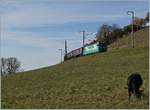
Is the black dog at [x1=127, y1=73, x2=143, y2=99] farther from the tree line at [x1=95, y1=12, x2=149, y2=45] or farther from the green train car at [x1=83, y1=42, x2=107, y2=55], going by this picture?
the tree line at [x1=95, y1=12, x2=149, y2=45]

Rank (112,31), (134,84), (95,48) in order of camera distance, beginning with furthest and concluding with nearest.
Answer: (112,31), (95,48), (134,84)

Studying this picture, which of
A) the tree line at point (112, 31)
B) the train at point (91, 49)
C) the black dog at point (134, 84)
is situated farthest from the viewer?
the tree line at point (112, 31)

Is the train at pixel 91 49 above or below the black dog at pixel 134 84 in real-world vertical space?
above

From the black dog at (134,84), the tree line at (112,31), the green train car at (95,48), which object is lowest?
the black dog at (134,84)

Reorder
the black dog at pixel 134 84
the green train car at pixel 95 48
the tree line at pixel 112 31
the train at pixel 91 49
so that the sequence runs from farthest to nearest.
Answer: the tree line at pixel 112 31, the train at pixel 91 49, the green train car at pixel 95 48, the black dog at pixel 134 84

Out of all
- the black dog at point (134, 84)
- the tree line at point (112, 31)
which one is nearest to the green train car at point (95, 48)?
the tree line at point (112, 31)

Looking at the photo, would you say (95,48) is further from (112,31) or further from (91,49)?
(112,31)

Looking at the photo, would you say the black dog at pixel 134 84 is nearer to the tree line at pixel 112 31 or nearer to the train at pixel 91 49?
the train at pixel 91 49

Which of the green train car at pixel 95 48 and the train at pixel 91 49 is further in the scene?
the train at pixel 91 49

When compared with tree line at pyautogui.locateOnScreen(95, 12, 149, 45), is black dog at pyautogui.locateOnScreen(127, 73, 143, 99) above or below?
below

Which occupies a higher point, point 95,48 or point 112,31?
point 112,31

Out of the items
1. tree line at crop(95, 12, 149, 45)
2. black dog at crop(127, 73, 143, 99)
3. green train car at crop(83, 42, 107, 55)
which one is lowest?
black dog at crop(127, 73, 143, 99)

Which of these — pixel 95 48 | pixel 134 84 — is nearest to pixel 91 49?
pixel 95 48

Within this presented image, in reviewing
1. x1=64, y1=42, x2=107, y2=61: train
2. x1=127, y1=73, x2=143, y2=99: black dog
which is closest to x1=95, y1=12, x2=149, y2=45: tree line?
x1=64, y1=42, x2=107, y2=61: train
